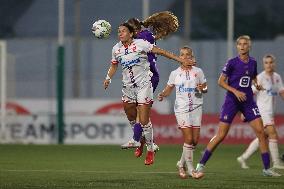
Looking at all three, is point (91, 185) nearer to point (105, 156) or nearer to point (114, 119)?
point (105, 156)

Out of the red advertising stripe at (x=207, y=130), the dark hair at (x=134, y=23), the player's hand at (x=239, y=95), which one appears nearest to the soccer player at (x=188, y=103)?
the dark hair at (x=134, y=23)

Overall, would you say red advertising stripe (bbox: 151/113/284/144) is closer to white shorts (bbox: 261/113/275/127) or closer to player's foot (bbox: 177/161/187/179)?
white shorts (bbox: 261/113/275/127)

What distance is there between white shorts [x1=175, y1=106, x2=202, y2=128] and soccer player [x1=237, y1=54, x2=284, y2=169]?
9.26 feet

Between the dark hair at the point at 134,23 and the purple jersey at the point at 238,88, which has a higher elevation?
the dark hair at the point at 134,23

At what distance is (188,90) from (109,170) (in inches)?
96.3

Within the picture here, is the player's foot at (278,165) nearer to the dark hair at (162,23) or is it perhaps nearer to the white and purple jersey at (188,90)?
the white and purple jersey at (188,90)

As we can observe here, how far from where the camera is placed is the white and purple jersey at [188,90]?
1711 cm

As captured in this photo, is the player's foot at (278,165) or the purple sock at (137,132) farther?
the player's foot at (278,165)

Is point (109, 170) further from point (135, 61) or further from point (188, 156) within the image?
point (135, 61)

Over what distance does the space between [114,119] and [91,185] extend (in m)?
13.5

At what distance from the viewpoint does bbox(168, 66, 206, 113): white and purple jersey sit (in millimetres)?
17109

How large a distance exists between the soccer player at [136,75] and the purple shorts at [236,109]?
92 cm

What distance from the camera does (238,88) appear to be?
16.2 meters

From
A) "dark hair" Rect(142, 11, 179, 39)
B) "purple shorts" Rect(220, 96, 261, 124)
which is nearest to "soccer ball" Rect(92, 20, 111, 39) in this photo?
"dark hair" Rect(142, 11, 179, 39)
